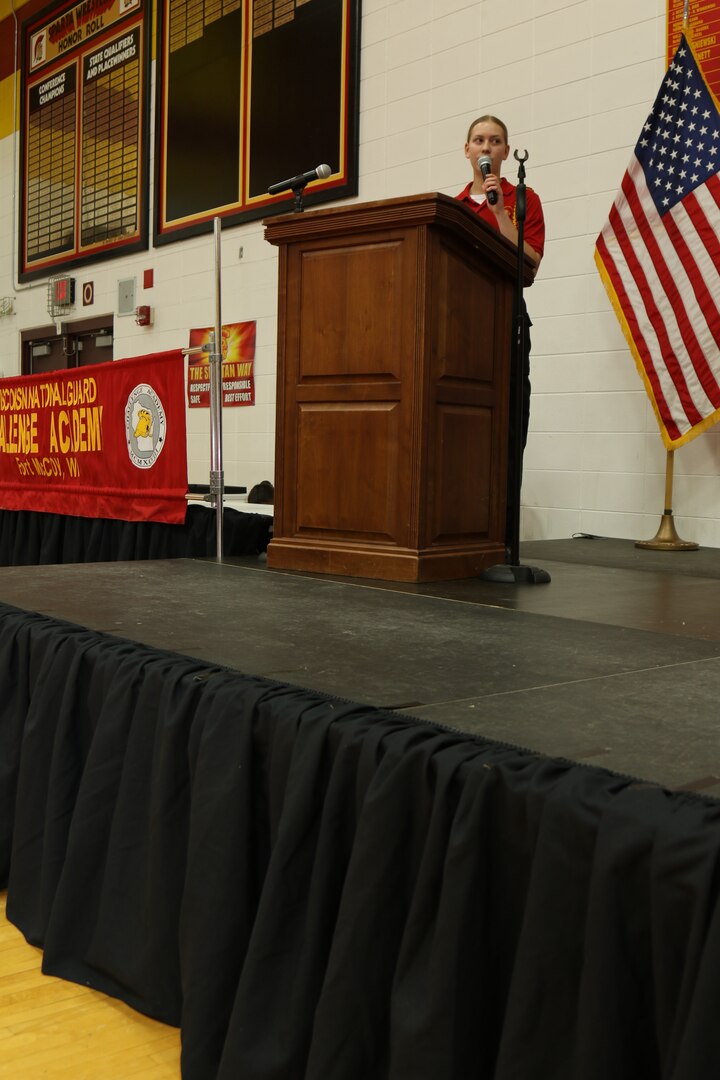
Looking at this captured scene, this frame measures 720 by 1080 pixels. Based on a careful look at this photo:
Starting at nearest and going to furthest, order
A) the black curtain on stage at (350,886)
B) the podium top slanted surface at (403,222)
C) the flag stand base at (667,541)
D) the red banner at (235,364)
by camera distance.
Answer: the black curtain on stage at (350,886)
the podium top slanted surface at (403,222)
the flag stand base at (667,541)
the red banner at (235,364)

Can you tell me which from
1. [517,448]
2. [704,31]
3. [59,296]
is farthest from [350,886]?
[59,296]

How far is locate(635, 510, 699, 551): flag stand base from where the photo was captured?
3.88 m

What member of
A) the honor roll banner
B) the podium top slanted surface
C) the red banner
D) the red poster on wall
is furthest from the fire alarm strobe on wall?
the podium top slanted surface

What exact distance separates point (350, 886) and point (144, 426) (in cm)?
275

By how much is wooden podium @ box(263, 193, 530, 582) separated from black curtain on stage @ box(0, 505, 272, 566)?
23.0 inches

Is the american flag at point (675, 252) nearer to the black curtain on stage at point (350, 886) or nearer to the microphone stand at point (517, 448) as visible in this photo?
the microphone stand at point (517, 448)

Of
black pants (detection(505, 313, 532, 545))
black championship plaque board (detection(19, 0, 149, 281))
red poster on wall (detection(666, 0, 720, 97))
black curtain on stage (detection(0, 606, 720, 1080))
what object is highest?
black championship plaque board (detection(19, 0, 149, 281))

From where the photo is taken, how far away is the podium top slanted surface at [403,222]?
2512mm

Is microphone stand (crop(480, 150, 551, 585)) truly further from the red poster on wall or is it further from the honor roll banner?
the red poster on wall

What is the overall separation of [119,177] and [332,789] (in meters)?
6.61

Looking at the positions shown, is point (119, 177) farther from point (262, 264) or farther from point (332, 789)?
point (332, 789)

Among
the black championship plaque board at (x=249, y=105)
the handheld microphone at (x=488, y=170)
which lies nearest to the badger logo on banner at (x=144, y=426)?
the handheld microphone at (x=488, y=170)

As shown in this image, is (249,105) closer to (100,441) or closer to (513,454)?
(100,441)

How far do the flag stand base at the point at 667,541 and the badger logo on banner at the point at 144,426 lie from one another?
1.86 metres
